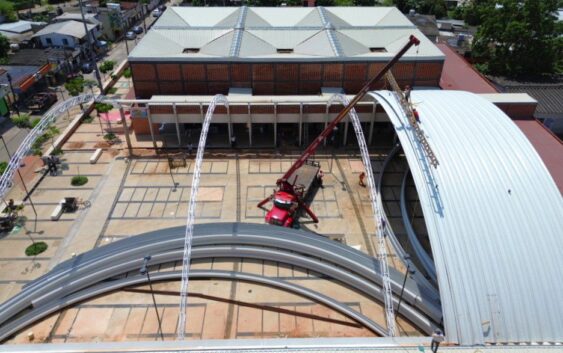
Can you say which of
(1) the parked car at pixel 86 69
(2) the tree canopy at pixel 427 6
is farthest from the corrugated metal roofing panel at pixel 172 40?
(2) the tree canopy at pixel 427 6

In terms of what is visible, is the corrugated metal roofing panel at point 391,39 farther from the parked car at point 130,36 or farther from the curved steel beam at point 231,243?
the parked car at point 130,36

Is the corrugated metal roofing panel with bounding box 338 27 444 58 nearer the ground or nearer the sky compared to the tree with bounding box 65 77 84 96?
nearer the sky

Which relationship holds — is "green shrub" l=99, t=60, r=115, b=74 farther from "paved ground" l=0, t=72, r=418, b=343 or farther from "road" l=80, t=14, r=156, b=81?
"paved ground" l=0, t=72, r=418, b=343

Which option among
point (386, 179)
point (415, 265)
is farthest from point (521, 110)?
point (415, 265)

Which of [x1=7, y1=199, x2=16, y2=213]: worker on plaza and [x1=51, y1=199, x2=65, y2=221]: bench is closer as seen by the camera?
[x1=51, y1=199, x2=65, y2=221]: bench

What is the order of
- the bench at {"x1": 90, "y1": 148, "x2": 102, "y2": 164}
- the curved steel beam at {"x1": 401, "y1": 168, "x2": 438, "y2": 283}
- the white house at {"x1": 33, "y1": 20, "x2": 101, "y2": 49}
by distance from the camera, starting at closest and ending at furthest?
the curved steel beam at {"x1": 401, "y1": 168, "x2": 438, "y2": 283} < the bench at {"x1": 90, "y1": 148, "x2": 102, "y2": 164} < the white house at {"x1": 33, "y1": 20, "x2": 101, "y2": 49}

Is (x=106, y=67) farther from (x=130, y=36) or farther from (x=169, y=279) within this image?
(x=169, y=279)

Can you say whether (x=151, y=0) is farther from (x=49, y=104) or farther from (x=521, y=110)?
(x=521, y=110)

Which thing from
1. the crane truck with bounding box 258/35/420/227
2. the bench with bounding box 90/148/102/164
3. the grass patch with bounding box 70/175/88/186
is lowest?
the grass patch with bounding box 70/175/88/186

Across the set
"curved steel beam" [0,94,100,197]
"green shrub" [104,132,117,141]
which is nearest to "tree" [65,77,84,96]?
"green shrub" [104,132,117,141]
